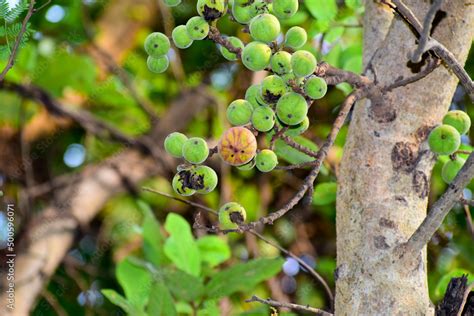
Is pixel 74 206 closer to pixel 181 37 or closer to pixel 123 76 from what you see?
pixel 123 76

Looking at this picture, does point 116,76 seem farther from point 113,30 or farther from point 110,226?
point 110,226

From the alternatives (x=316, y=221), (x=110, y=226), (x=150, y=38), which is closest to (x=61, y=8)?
(x=110, y=226)

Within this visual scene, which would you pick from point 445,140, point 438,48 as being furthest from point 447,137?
point 438,48

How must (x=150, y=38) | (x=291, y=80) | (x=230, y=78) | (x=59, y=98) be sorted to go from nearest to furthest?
(x=291, y=80) → (x=150, y=38) → (x=59, y=98) → (x=230, y=78)

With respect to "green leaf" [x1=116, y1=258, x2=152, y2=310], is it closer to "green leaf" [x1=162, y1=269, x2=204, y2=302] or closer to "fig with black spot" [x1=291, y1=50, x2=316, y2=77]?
"green leaf" [x1=162, y1=269, x2=204, y2=302]

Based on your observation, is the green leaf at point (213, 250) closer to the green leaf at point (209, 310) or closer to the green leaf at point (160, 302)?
the green leaf at point (209, 310)
